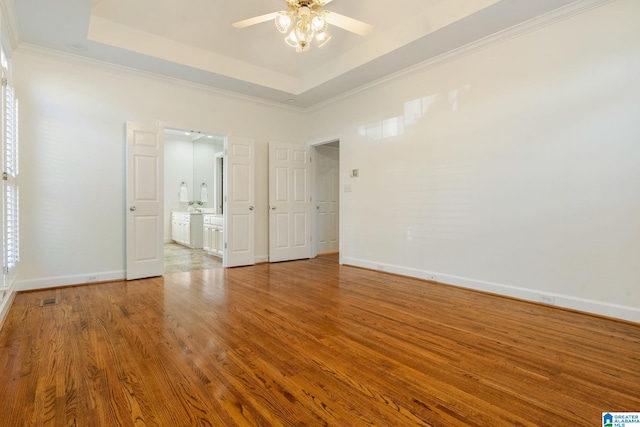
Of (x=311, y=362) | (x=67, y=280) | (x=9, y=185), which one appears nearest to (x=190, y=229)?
(x=67, y=280)

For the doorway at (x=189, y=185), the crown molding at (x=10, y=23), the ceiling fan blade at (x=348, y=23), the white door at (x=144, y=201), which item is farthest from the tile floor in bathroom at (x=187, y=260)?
the ceiling fan blade at (x=348, y=23)

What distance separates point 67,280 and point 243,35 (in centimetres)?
408

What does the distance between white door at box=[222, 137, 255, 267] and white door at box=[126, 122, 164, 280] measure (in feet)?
3.61

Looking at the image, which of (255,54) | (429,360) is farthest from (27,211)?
(429,360)

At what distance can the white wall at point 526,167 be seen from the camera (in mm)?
2967

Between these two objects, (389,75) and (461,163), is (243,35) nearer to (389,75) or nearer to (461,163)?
(389,75)

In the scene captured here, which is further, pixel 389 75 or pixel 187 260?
pixel 187 260

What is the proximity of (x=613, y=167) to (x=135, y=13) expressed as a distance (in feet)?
17.9

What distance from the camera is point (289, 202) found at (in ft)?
20.7

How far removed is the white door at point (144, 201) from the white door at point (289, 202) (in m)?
1.99

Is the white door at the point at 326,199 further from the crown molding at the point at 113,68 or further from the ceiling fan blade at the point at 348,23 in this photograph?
the ceiling fan blade at the point at 348,23

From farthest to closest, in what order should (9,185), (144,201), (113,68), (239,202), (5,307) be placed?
(239,202) < (144,201) < (113,68) < (9,185) < (5,307)

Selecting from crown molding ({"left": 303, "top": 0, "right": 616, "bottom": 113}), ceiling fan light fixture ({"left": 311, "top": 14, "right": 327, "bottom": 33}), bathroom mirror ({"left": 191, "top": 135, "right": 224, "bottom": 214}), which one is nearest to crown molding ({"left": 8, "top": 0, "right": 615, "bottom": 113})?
crown molding ({"left": 303, "top": 0, "right": 616, "bottom": 113})

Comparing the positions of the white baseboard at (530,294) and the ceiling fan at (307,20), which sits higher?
the ceiling fan at (307,20)
